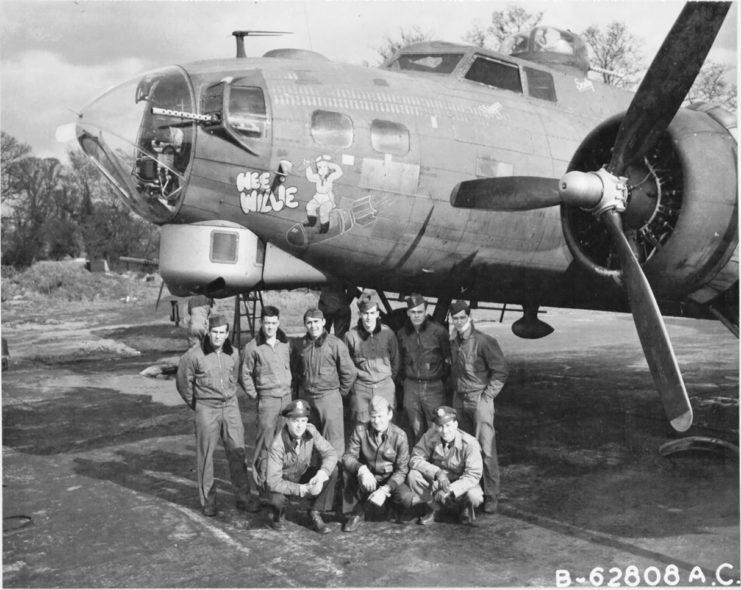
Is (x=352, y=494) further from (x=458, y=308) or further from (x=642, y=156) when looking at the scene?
(x=642, y=156)

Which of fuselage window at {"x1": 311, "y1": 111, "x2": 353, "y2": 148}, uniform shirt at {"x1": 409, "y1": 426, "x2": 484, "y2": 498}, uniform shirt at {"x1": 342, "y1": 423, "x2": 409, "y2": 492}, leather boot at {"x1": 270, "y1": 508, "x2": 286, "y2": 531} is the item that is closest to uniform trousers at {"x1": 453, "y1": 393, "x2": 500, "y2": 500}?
uniform shirt at {"x1": 409, "y1": 426, "x2": 484, "y2": 498}

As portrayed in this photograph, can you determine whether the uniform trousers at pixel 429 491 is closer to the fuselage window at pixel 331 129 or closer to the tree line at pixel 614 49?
the fuselage window at pixel 331 129

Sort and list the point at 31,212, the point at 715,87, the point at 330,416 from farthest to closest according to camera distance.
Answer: the point at 31,212 < the point at 715,87 < the point at 330,416

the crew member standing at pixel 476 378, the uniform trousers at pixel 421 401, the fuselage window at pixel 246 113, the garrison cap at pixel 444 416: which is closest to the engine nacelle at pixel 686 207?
the crew member standing at pixel 476 378

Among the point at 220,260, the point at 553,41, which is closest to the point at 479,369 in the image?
the point at 220,260

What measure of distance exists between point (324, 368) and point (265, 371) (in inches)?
23.4

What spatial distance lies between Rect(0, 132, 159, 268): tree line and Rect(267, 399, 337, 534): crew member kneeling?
106ft

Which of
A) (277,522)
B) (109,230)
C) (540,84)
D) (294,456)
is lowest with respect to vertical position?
(109,230)

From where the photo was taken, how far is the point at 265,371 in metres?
7.25

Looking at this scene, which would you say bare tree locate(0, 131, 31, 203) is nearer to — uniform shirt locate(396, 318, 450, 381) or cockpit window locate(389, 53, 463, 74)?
cockpit window locate(389, 53, 463, 74)

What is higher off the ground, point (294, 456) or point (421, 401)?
point (421, 401)

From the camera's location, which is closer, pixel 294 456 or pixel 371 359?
pixel 294 456

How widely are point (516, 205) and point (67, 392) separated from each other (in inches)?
364

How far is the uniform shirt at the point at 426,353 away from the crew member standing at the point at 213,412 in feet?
6.12
